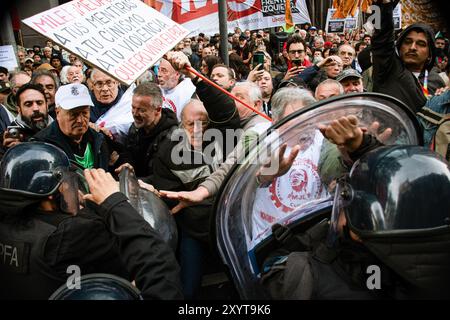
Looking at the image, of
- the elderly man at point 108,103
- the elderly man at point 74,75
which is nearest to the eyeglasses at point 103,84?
the elderly man at point 108,103

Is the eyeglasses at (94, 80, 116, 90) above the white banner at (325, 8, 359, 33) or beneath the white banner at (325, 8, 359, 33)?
above

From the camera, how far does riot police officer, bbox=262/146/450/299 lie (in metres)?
1.21

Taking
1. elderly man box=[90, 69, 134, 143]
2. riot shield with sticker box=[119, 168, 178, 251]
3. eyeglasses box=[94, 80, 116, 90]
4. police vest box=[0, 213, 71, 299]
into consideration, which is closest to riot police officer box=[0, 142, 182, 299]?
police vest box=[0, 213, 71, 299]

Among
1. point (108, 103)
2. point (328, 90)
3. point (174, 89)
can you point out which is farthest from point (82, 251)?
point (174, 89)

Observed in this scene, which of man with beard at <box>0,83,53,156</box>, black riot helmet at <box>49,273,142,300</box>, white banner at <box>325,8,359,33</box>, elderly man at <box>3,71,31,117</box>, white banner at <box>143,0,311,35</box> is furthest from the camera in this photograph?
white banner at <box>325,8,359,33</box>

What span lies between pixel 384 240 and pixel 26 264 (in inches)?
51.5

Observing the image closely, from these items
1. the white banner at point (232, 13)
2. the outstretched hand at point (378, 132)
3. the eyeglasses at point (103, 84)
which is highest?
the white banner at point (232, 13)

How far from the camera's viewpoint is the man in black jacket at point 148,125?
3305 millimetres

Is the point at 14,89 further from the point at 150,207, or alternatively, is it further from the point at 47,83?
the point at 150,207

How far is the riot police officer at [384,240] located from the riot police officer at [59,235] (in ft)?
1.41

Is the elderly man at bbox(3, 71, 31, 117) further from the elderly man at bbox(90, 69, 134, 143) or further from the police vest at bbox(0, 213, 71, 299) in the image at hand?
the police vest at bbox(0, 213, 71, 299)

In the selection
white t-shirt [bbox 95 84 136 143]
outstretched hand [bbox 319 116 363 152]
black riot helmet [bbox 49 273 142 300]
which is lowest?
white t-shirt [bbox 95 84 136 143]

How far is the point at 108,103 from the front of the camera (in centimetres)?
421

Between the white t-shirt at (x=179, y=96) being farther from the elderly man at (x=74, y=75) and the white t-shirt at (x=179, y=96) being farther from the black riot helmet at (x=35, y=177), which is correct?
the black riot helmet at (x=35, y=177)
